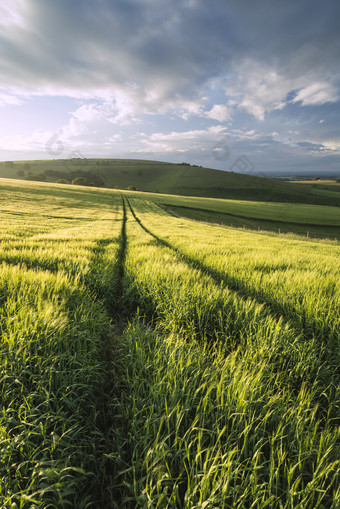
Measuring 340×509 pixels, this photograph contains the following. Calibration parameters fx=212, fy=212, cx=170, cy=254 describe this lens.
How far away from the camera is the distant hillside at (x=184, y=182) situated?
97562mm

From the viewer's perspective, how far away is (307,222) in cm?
4347

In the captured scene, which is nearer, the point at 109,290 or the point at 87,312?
the point at 87,312

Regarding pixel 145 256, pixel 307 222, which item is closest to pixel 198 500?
pixel 145 256

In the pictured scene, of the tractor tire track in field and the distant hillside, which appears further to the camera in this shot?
the distant hillside

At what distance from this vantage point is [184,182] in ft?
387

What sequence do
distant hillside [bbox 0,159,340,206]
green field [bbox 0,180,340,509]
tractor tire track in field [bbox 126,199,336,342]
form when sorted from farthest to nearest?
1. distant hillside [bbox 0,159,340,206]
2. tractor tire track in field [bbox 126,199,336,342]
3. green field [bbox 0,180,340,509]

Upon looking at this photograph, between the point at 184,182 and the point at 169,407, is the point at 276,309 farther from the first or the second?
the point at 184,182

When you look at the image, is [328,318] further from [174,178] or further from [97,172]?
[97,172]

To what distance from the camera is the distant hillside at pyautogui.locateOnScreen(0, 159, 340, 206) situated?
97562 mm

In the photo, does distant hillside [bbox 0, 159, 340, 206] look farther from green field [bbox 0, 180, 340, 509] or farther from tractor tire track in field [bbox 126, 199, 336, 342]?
green field [bbox 0, 180, 340, 509]

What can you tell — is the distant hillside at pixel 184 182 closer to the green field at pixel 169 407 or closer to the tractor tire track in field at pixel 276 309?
Answer: the tractor tire track in field at pixel 276 309

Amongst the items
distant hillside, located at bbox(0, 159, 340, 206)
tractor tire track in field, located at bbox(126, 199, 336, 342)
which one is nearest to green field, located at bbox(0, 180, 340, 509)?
tractor tire track in field, located at bbox(126, 199, 336, 342)

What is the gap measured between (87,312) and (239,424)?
6.94ft

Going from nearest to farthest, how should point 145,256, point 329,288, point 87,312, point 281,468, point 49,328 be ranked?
point 281,468, point 49,328, point 87,312, point 329,288, point 145,256
